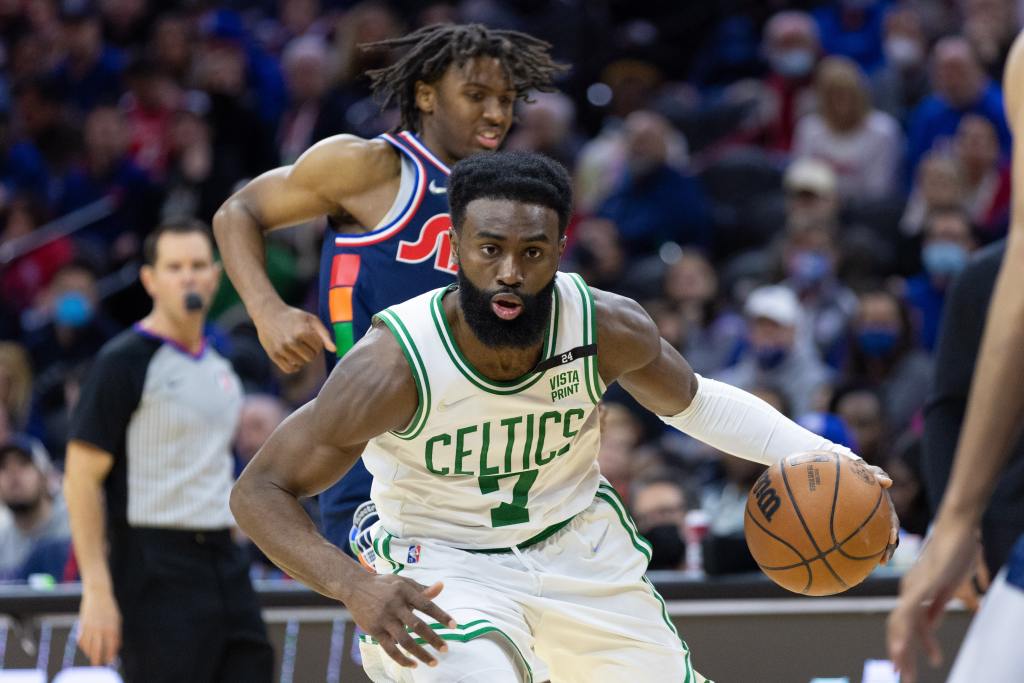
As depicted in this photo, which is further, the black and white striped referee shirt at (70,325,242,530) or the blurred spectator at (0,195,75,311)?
the blurred spectator at (0,195,75,311)

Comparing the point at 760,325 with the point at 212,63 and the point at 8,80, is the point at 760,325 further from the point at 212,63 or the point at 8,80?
the point at 8,80

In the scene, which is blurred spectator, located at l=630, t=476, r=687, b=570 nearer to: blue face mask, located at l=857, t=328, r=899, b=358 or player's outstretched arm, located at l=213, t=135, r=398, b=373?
blue face mask, located at l=857, t=328, r=899, b=358

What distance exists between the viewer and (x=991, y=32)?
10.0 metres

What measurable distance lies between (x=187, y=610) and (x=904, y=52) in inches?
280

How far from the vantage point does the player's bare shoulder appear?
373cm

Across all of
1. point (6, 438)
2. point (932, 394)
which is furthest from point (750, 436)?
point (6, 438)

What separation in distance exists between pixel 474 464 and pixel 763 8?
872 centimetres

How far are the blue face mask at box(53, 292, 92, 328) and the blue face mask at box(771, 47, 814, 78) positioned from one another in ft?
15.8

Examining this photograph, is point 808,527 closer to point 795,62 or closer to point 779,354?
point 779,354

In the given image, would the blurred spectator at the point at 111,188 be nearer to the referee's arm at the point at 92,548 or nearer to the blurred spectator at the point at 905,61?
the blurred spectator at the point at 905,61

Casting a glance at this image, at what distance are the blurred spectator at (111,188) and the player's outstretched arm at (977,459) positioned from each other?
8.97m

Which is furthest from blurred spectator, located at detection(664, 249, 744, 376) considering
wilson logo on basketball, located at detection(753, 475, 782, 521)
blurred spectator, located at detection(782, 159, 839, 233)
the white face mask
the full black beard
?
the full black beard

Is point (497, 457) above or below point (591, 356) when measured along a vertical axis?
below

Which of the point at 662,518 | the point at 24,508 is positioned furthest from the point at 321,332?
the point at 24,508
